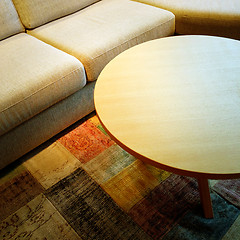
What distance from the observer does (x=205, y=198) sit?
108 centimetres

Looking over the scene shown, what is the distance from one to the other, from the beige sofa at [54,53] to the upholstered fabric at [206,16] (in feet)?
0.32

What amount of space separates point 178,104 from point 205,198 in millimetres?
405

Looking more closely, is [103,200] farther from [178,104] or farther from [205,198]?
[178,104]

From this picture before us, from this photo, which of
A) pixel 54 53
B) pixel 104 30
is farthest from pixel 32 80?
pixel 104 30

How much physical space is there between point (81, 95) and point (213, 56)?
0.71 metres

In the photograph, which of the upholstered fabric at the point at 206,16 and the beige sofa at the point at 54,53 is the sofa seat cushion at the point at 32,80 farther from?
the upholstered fabric at the point at 206,16

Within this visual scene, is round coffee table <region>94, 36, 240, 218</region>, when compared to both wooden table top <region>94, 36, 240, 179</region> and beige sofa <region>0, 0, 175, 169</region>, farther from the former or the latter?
beige sofa <region>0, 0, 175, 169</region>

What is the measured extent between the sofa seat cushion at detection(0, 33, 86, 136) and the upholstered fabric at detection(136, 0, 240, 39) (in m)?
0.81

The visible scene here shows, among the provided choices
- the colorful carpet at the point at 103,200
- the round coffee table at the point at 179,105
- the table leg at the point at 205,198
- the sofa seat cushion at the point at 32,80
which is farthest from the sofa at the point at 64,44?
the table leg at the point at 205,198

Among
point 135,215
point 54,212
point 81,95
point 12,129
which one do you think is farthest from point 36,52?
point 135,215

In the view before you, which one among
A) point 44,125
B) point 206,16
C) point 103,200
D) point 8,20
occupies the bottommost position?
point 103,200

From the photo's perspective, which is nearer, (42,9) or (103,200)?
(103,200)

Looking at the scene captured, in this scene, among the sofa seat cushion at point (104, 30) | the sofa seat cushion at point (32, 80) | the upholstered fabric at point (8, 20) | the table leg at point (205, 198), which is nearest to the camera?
the table leg at point (205, 198)

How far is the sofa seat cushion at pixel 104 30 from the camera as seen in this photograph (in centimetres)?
143
